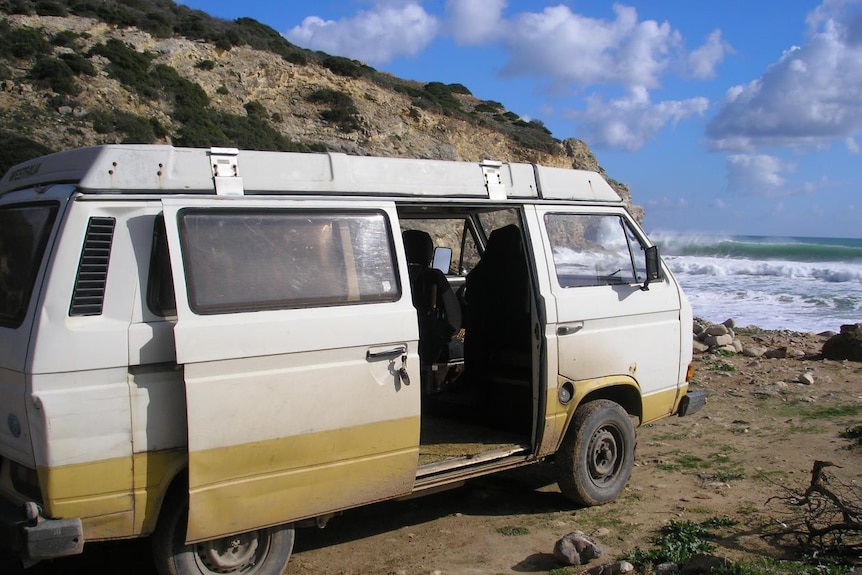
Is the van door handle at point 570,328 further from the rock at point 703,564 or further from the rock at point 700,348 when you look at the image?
the rock at point 700,348

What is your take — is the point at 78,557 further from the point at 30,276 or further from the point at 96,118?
the point at 96,118

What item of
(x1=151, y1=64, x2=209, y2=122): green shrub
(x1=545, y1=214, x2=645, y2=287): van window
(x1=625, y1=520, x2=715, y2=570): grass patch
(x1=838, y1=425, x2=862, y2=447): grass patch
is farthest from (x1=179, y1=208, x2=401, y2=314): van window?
(x1=151, y1=64, x2=209, y2=122): green shrub

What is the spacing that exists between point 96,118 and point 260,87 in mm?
9953

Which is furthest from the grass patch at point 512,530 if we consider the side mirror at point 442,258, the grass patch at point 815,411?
the grass patch at point 815,411

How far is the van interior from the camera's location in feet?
18.8

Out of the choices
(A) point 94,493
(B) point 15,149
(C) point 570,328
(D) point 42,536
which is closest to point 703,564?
(C) point 570,328

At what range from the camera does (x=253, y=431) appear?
12.9 feet

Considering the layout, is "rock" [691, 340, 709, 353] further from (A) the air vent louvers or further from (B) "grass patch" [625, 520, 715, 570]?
(A) the air vent louvers

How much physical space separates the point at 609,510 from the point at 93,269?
4.02m

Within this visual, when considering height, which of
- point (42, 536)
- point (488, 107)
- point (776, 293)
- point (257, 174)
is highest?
point (488, 107)

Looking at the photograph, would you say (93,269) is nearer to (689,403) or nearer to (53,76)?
(689,403)

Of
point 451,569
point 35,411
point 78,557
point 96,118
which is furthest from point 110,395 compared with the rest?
point 96,118

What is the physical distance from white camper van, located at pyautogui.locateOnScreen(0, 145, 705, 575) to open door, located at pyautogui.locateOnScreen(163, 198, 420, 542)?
0.04ft

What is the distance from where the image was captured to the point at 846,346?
12.1 metres
